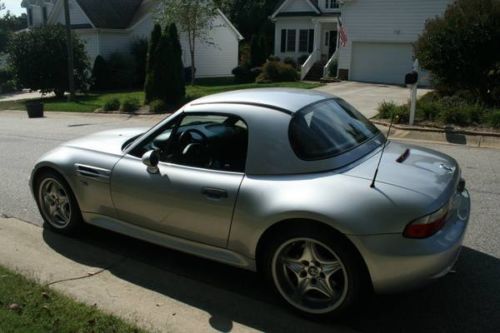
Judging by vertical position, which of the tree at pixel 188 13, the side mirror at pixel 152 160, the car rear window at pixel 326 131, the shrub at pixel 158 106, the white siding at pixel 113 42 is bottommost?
the shrub at pixel 158 106

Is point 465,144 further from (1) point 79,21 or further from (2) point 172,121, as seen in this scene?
(1) point 79,21

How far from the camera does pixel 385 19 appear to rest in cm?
2630

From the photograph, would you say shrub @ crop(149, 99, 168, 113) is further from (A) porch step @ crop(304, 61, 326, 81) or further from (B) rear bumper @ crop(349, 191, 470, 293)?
(B) rear bumper @ crop(349, 191, 470, 293)

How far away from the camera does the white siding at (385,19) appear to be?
25.3m

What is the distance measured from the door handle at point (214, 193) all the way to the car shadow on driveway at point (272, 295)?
80cm

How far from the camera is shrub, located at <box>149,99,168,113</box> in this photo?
1819cm

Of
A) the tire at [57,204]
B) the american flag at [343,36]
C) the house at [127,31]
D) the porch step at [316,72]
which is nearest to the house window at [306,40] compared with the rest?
the porch step at [316,72]

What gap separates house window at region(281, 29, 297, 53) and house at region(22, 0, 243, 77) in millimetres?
4308

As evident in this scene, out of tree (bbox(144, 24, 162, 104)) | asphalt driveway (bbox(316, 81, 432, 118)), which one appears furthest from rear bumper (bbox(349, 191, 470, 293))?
tree (bbox(144, 24, 162, 104))

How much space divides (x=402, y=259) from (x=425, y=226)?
0.26m

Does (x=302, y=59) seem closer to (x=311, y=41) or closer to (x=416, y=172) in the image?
(x=311, y=41)

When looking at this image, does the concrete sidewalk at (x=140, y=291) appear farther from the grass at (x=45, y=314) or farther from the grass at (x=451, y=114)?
the grass at (x=451, y=114)

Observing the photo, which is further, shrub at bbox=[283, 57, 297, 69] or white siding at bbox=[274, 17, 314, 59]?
white siding at bbox=[274, 17, 314, 59]

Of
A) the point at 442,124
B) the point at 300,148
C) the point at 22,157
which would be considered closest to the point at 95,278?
the point at 300,148
